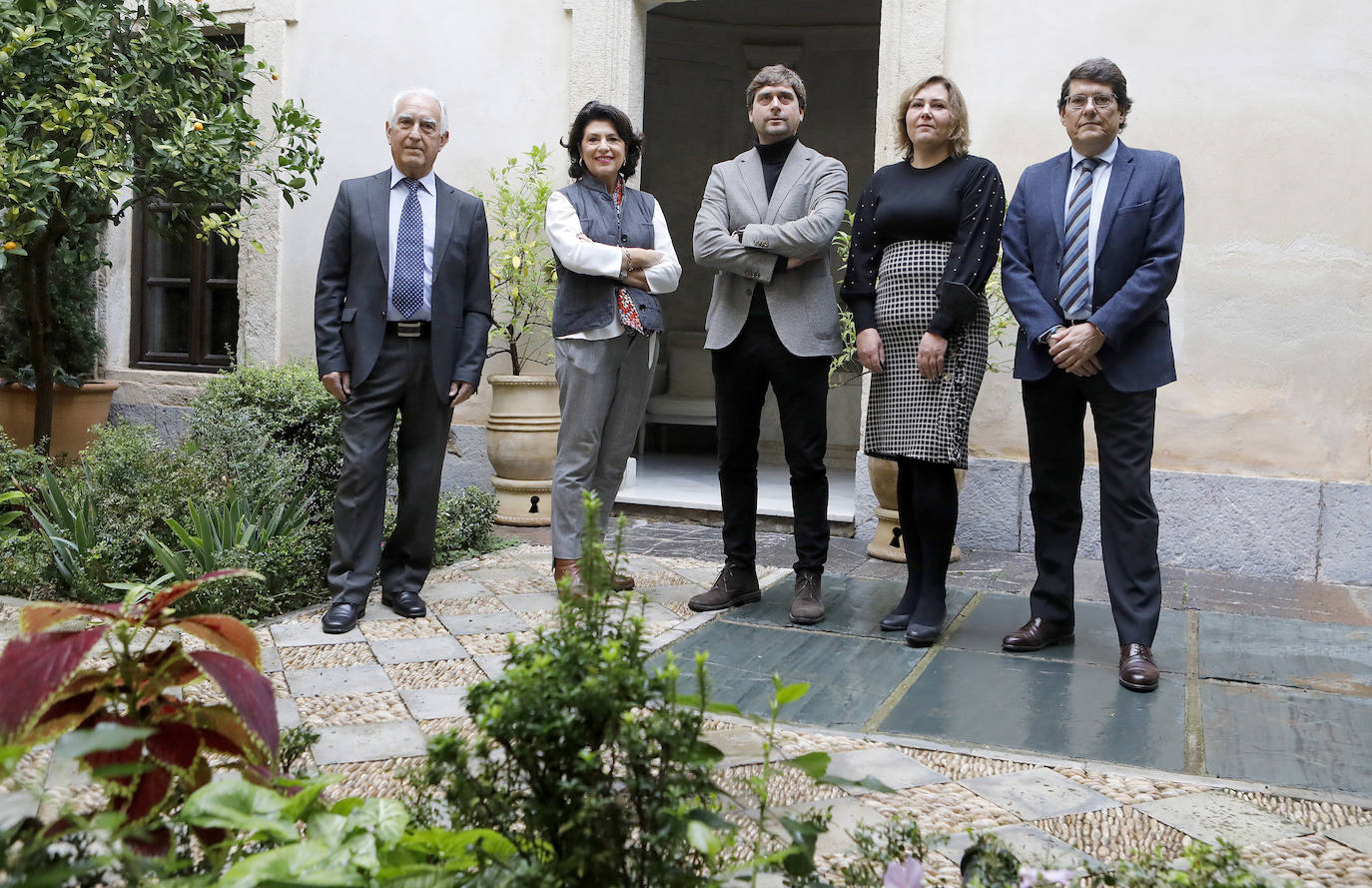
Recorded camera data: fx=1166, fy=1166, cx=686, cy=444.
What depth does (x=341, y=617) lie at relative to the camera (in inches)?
161

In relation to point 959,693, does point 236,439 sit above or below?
above

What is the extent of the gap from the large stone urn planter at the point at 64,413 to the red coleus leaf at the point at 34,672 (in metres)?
6.84

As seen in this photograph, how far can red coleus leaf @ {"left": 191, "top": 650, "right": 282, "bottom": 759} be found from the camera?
4.25ft

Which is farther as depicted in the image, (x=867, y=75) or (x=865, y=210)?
(x=867, y=75)

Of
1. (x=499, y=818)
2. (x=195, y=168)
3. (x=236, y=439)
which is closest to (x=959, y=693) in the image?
(x=499, y=818)

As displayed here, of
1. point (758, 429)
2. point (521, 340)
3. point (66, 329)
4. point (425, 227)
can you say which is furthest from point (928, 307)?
point (66, 329)

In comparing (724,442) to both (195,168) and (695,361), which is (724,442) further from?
(695,361)

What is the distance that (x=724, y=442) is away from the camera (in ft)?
14.8

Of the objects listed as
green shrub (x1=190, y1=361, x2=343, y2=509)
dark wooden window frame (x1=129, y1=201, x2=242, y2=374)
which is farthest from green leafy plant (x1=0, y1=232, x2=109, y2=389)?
green shrub (x1=190, y1=361, x2=343, y2=509)

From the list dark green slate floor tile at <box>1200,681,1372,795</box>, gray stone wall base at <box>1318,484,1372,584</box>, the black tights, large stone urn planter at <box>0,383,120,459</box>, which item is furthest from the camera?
large stone urn planter at <box>0,383,120,459</box>

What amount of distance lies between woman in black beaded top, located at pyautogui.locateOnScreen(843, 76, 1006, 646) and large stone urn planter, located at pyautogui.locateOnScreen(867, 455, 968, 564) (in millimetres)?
1509

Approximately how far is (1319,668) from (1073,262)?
161 cm

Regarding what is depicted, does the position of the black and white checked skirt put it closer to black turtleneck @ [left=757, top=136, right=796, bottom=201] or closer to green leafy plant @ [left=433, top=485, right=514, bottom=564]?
black turtleneck @ [left=757, top=136, right=796, bottom=201]

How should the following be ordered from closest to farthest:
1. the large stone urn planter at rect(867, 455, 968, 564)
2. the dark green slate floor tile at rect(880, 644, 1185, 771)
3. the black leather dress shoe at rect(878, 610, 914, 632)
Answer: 1. the dark green slate floor tile at rect(880, 644, 1185, 771)
2. the black leather dress shoe at rect(878, 610, 914, 632)
3. the large stone urn planter at rect(867, 455, 968, 564)
